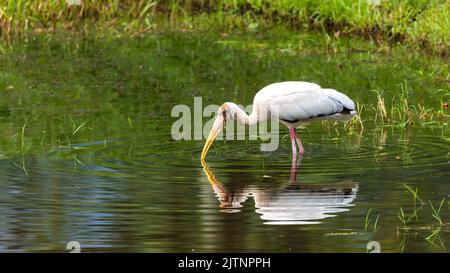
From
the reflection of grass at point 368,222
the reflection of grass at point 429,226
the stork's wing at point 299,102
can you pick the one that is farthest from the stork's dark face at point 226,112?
the reflection of grass at point 368,222

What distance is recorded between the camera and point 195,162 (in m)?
10.8

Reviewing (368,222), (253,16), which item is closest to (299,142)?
(368,222)

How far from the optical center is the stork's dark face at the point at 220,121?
11.3 meters

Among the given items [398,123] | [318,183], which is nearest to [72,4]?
[398,123]

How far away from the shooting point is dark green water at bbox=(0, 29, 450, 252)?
8070 millimetres

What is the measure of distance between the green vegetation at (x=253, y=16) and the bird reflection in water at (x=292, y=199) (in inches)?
299

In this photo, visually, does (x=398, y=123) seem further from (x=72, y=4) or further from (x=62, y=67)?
(x=72, y=4)

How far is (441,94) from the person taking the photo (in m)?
14.5

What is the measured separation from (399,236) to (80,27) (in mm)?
12705

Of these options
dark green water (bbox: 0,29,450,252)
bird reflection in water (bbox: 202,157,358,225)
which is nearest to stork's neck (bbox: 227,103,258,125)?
dark green water (bbox: 0,29,450,252)

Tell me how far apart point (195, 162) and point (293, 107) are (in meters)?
1.15

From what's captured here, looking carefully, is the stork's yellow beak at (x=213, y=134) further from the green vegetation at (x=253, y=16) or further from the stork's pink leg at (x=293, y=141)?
the green vegetation at (x=253, y=16)

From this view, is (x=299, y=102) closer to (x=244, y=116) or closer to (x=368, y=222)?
(x=244, y=116)

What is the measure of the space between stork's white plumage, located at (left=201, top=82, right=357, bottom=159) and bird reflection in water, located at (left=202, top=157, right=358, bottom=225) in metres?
1.36
